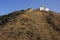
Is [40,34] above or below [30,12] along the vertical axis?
below

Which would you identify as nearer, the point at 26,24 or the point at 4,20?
the point at 26,24

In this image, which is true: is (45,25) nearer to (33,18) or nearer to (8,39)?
(33,18)

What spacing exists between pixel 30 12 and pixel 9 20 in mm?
3597

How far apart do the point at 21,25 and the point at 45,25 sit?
346cm

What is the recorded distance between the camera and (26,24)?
28.9 metres

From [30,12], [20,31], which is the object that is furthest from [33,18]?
[20,31]

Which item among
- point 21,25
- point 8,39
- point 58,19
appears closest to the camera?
point 8,39

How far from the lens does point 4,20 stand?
31391 mm

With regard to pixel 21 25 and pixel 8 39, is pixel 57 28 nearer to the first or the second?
pixel 21 25

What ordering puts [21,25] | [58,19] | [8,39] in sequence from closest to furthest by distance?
[8,39] < [21,25] < [58,19]

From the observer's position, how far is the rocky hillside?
88.4ft

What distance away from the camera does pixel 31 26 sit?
28.5 meters

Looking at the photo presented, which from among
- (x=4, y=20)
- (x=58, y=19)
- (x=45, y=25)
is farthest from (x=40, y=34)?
(x=4, y=20)

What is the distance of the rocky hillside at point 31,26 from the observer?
27.0m
